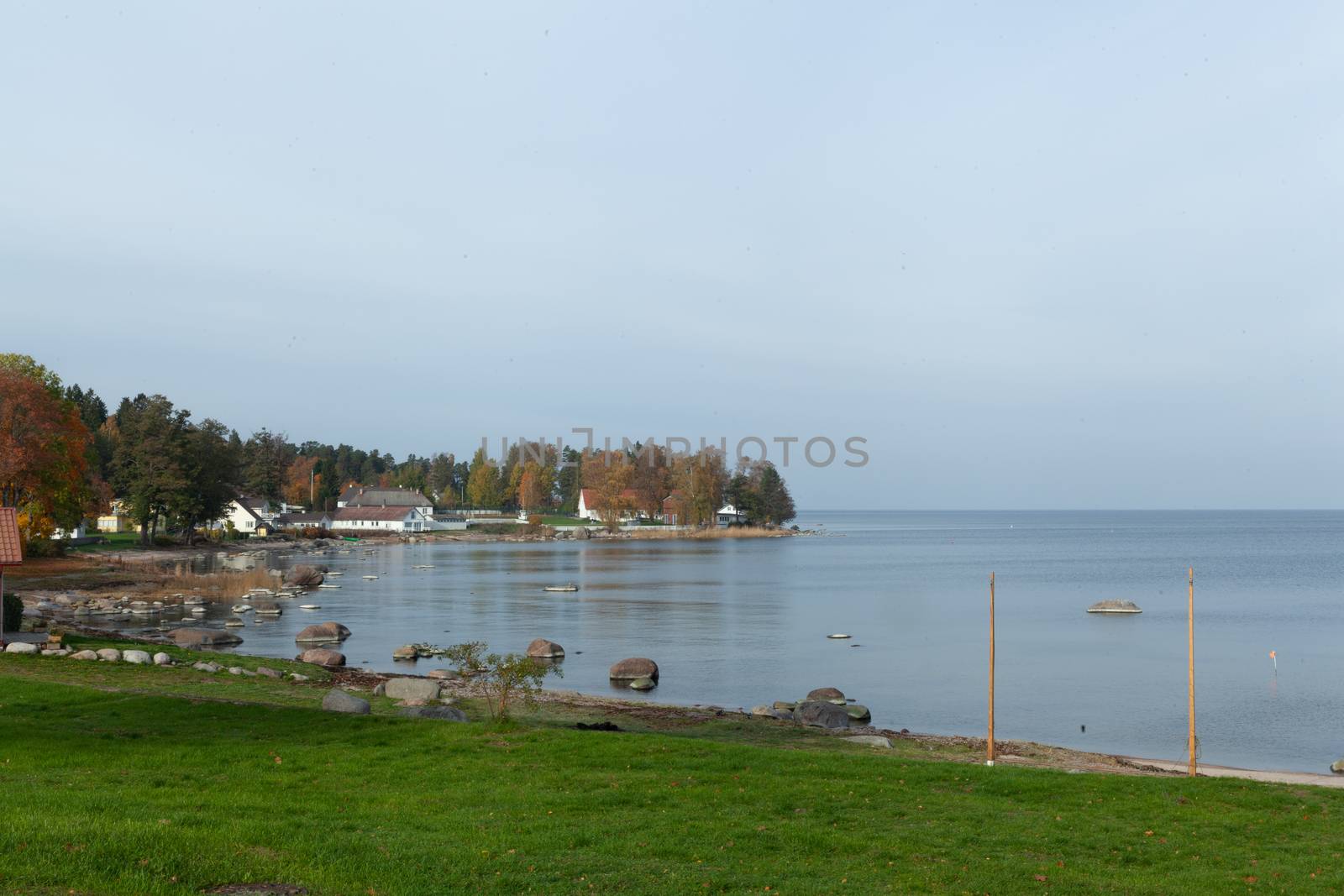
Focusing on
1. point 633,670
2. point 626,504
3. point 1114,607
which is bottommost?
point 1114,607

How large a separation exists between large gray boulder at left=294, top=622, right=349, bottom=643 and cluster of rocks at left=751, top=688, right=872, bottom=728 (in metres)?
21.1

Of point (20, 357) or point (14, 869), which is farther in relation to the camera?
point (20, 357)

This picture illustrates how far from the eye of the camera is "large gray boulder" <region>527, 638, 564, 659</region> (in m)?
37.4

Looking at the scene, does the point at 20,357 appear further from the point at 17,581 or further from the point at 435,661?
the point at 435,661

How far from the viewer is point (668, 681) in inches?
1355

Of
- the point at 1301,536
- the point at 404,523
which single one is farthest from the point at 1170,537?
the point at 404,523

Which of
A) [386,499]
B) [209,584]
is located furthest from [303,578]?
[386,499]

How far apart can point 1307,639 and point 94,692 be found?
1962 inches

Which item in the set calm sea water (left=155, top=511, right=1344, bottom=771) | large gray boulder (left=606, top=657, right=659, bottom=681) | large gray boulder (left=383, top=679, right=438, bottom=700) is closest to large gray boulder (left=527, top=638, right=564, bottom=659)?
calm sea water (left=155, top=511, right=1344, bottom=771)

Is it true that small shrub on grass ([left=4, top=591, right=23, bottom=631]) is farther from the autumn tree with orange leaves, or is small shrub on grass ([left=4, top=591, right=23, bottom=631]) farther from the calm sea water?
the autumn tree with orange leaves

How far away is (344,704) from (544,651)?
61.1ft

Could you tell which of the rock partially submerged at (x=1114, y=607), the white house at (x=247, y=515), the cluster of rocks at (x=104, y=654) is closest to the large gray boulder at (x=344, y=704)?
the cluster of rocks at (x=104, y=654)

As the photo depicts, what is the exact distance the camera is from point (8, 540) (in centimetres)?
2727

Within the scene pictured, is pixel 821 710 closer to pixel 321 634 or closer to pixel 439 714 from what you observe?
pixel 439 714
